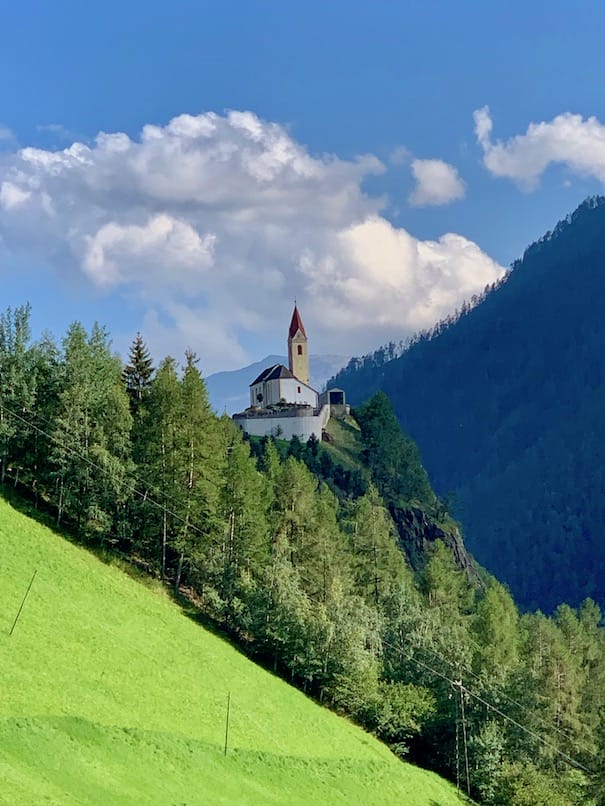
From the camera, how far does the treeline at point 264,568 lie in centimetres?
5809

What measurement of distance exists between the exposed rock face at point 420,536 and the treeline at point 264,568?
68.8 metres

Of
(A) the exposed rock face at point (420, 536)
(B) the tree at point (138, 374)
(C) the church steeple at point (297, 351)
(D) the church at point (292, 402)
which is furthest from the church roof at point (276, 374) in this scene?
(B) the tree at point (138, 374)

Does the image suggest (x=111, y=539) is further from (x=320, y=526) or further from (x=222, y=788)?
(x=222, y=788)

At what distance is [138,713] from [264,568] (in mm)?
25322

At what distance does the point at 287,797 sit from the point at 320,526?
33.8 metres

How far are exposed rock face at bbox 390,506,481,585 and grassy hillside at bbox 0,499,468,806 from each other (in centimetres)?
8776

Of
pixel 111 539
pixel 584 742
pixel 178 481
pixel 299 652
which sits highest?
pixel 178 481

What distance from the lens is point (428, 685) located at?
64.3 m

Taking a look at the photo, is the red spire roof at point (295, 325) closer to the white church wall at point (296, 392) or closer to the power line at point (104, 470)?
the white church wall at point (296, 392)

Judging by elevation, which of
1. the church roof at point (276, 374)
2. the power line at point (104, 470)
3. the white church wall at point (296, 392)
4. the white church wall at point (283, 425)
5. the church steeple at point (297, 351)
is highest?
the church steeple at point (297, 351)

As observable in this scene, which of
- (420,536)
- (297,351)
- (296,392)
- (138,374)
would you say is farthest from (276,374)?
(138,374)

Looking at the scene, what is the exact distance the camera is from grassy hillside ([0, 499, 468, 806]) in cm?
3155

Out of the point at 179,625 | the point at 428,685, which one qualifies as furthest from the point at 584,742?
the point at 179,625

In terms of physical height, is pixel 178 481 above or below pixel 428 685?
above
